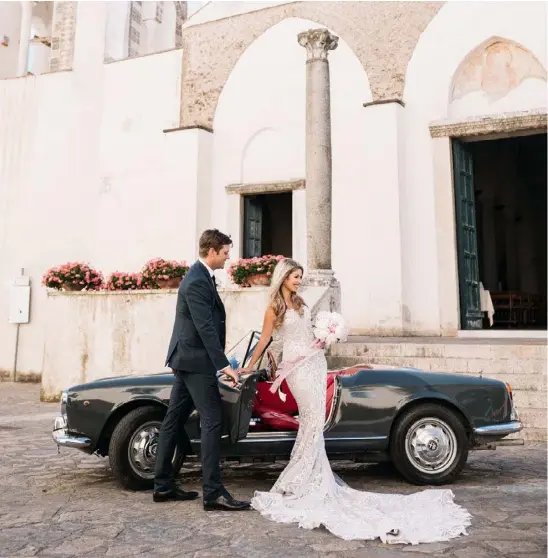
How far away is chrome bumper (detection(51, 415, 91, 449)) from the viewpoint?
4.88 metres

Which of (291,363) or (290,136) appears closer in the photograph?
(291,363)

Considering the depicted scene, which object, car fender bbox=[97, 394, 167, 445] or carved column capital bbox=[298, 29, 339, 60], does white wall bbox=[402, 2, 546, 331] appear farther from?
Result: car fender bbox=[97, 394, 167, 445]

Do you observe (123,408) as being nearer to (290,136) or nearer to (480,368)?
(480,368)

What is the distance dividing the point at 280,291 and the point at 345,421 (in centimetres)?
122

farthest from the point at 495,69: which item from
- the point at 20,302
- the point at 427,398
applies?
the point at 20,302

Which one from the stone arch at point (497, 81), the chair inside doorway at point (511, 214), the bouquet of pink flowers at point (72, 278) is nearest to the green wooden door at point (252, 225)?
the bouquet of pink flowers at point (72, 278)

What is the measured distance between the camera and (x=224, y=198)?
1481 centimetres

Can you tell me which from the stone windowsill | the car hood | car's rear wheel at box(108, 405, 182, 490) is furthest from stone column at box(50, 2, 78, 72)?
car's rear wheel at box(108, 405, 182, 490)

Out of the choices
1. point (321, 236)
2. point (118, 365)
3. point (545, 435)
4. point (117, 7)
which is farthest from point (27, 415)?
point (117, 7)

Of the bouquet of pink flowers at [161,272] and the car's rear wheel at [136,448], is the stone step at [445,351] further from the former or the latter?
the car's rear wheel at [136,448]

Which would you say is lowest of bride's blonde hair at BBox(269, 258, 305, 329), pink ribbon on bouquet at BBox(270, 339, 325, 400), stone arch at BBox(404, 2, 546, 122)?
pink ribbon on bouquet at BBox(270, 339, 325, 400)

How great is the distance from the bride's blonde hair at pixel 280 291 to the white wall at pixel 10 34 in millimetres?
18410

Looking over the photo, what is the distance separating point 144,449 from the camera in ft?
16.2

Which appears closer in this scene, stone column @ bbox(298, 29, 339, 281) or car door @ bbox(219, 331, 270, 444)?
car door @ bbox(219, 331, 270, 444)
